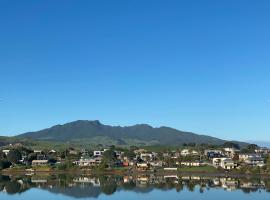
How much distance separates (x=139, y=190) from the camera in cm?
2603

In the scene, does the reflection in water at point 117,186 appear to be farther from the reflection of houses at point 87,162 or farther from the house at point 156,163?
the reflection of houses at point 87,162

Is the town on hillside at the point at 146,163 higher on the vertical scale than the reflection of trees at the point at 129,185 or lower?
higher

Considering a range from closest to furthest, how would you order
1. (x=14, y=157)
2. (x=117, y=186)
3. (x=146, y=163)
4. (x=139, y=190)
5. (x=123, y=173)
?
(x=139, y=190) → (x=117, y=186) → (x=123, y=173) → (x=146, y=163) → (x=14, y=157)

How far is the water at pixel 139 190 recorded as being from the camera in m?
24.0

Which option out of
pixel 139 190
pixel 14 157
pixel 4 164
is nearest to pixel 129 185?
pixel 139 190

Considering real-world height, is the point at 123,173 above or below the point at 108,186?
above

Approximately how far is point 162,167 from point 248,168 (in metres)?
7.13

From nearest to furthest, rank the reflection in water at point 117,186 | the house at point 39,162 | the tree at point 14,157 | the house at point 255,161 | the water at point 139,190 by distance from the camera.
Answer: the water at point 139,190
the reflection in water at point 117,186
the house at point 255,161
the house at point 39,162
the tree at point 14,157

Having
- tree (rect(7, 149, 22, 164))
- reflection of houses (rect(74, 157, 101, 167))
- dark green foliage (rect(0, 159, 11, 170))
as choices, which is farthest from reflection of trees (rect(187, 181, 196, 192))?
tree (rect(7, 149, 22, 164))

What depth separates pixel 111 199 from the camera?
2342cm

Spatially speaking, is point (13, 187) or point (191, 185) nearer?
point (191, 185)

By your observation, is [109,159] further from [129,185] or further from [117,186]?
[117,186]

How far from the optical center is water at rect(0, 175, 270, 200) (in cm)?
2397

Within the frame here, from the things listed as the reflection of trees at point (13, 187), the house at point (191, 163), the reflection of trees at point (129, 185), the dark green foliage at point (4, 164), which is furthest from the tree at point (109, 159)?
the reflection of trees at point (129, 185)
